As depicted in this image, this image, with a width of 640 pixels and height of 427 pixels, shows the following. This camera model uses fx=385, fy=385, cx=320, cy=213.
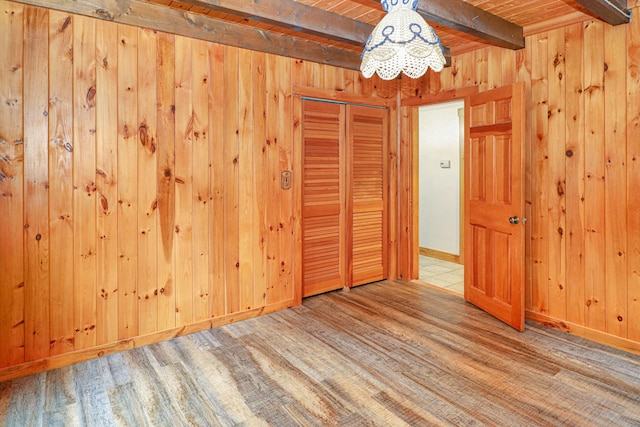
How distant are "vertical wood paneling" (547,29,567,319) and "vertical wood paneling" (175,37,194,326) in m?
2.91

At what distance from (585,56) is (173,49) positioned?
314 centimetres

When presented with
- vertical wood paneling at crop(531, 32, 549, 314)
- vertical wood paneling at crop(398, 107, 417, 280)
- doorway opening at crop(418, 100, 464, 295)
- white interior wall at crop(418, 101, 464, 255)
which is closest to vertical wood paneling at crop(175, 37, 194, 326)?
vertical wood paneling at crop(398, 107, 417, 280)

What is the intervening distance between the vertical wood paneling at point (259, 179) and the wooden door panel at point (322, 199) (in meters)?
0.49

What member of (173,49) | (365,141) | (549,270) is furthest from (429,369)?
(173,49)

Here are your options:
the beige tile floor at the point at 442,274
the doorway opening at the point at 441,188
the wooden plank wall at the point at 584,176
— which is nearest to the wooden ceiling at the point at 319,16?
the wooden plank wall at the point at 584,176

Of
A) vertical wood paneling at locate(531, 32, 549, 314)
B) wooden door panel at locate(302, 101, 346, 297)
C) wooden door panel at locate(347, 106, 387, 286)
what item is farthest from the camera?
wooden door panel at locate(347, 106, 387, 286)

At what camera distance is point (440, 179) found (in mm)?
5777

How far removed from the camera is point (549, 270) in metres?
3.24

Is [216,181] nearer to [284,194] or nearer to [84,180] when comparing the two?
[284,194]

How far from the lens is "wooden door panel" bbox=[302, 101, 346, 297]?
3863 mm

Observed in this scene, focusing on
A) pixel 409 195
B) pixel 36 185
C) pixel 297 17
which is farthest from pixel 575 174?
pixel 36 185

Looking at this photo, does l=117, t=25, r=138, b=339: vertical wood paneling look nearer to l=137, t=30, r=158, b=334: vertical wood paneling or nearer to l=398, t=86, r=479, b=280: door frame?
l=137, t=30, r=158, b=334: vertical wood paneling

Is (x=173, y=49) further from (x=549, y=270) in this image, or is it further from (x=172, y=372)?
(x=549, y=270)

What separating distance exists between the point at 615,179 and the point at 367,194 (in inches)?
87.9
